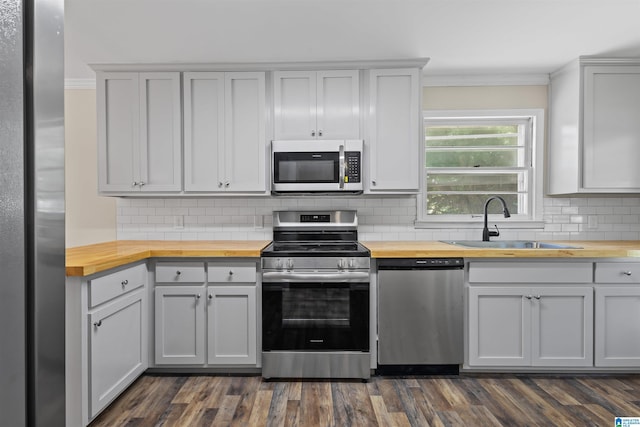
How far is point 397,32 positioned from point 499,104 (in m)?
1.37

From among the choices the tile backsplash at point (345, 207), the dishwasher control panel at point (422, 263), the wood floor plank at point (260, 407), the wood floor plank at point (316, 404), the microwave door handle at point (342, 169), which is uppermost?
the microwave door handle at point (342, 169)

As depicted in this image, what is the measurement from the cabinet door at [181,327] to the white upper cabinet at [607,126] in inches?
119

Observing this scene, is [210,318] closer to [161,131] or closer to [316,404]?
[316,404]

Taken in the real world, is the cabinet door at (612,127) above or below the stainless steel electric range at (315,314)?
above

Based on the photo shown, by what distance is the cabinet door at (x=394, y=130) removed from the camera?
2867 mm

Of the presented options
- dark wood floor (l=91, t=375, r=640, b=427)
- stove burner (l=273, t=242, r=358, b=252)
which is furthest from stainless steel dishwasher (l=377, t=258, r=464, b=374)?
stove burner (l=273, t=242, r=358, b=252)

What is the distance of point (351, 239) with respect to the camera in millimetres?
3174

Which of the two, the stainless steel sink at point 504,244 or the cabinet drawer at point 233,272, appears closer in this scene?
the cabinet drawer at point 233,272

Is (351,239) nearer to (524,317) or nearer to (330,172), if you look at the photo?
(330,172)

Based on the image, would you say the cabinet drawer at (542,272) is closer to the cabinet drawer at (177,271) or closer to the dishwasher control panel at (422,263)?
Answer: the dishwasher control panel at (422,263)

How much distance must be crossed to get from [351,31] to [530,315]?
2297mm

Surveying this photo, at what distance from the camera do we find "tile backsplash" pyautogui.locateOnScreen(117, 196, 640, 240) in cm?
323

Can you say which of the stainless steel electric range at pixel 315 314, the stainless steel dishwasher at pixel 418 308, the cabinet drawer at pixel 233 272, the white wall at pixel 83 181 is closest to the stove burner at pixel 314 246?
the stainless steel electric range at pixel 315 314

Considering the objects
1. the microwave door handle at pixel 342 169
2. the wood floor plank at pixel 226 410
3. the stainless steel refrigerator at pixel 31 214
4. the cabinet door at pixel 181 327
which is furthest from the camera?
the microwave door handle at pixel 342 169
